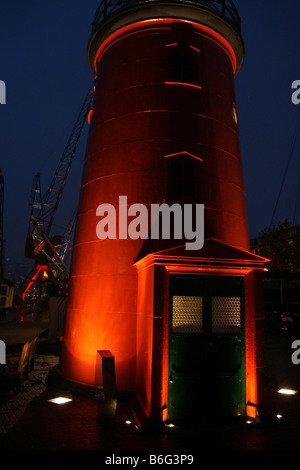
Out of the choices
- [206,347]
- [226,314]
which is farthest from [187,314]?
[226,314]

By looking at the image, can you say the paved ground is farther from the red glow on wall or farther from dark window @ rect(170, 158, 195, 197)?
the red glow on wall

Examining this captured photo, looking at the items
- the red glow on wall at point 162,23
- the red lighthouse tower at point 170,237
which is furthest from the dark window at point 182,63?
the red glow on wall at point 162,23

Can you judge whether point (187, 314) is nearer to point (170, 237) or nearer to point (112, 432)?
point (170, 237)

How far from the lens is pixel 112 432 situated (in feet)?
19.9

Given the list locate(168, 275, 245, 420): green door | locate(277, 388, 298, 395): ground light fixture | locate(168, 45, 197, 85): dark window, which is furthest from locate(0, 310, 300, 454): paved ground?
locate(168, 45, 197, 85): dark window

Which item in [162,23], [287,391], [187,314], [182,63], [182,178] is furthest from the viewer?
[162,23]

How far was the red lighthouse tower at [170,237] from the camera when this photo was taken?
22.1 feet

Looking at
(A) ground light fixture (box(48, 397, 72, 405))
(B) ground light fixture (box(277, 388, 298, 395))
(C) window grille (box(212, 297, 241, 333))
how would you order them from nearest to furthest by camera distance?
(C) window grille (box(212, 297, 241, 333)), (A) ground light fixture (box(48, 397, 72, 405)), (B) ground light fixture (box(277, 388, 298, 395))

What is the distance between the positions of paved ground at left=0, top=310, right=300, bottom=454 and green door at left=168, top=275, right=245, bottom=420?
1.35 feet

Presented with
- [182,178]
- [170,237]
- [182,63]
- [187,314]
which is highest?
[182,63]

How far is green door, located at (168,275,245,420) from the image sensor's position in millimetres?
6559

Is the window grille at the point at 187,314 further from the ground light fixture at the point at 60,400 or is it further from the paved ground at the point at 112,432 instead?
the ground light fixture at the point at 60,400

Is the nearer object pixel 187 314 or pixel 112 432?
pixel 112 432

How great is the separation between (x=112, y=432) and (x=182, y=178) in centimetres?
621
